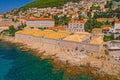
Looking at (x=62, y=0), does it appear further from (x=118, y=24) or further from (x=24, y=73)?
(x=24, y=73)

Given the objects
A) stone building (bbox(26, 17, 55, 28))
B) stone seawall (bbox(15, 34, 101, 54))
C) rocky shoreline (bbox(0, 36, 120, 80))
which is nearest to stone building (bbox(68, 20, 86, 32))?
stone seawall (bbox(15, 34, 101, 54))

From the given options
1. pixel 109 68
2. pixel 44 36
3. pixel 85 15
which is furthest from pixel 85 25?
pixel 109 68

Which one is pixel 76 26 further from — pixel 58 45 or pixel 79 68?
pixel 79 68

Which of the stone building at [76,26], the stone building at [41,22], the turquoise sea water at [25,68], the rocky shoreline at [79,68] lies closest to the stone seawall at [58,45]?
the rocky shoreline at [79,68]

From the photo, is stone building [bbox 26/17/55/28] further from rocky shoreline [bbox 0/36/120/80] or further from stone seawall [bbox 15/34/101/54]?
rocky shoreline [bbox 0/36/120/80]

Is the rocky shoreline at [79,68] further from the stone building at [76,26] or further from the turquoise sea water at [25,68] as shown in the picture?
the stone building at [76,26]

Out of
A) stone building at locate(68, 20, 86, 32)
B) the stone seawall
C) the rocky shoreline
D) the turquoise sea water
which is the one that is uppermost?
stone building at locate(68, 20, 86, 32)
